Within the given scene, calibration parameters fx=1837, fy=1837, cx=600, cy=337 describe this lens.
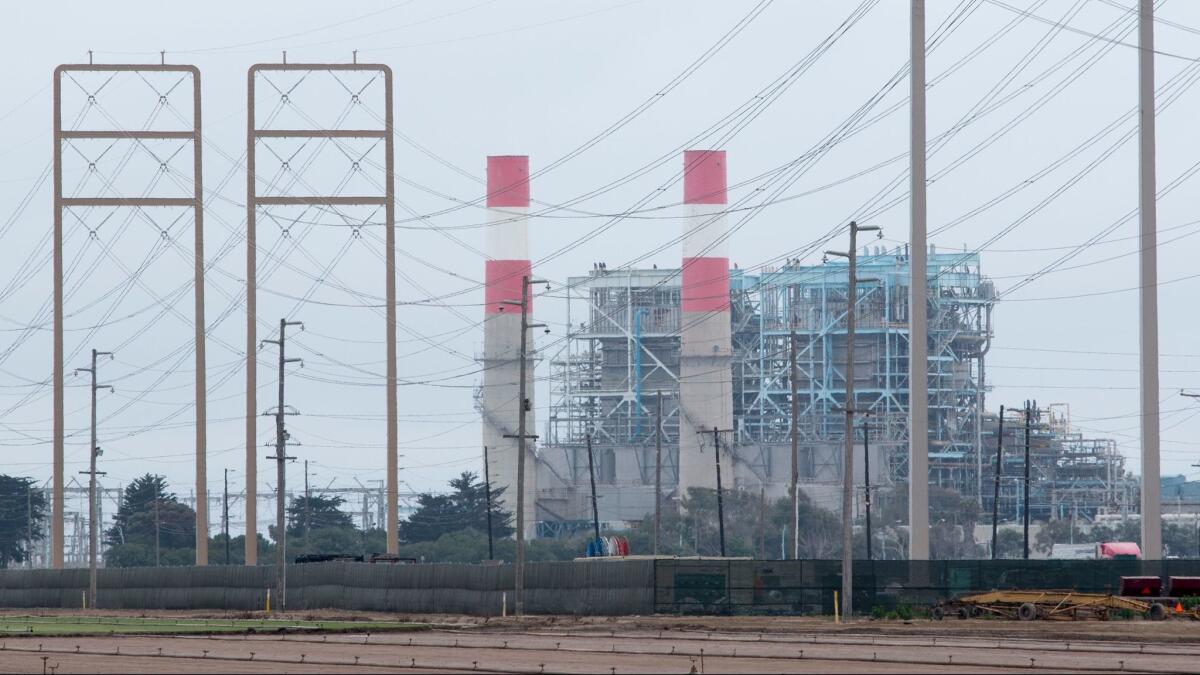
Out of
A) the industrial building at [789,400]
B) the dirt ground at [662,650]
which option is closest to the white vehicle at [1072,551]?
the industrial building at [789,400]

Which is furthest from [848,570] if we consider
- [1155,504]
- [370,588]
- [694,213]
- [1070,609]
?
[694,213]

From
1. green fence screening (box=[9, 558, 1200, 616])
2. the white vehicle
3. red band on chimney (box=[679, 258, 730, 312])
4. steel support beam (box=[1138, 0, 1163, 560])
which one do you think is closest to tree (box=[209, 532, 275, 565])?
red band on chimney (box=[679, 258, 730, 312])

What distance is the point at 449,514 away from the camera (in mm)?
137000

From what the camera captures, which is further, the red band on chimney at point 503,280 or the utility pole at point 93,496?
the red band on chimney at point 503,280

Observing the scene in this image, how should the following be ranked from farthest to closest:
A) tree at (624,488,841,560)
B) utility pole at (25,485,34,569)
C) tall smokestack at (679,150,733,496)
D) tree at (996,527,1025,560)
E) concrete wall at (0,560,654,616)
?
tree at (996,527,1025,560) < tree at (624,488,841,560) < tall smokestack at (679,150,733,496) < utility pole at (25,485,34,569) < concrete wall at (0,560,654,616)

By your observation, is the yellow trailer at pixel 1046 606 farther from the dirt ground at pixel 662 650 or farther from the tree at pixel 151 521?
the tree at pixel 151 521

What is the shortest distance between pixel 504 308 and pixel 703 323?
1349 centimetres

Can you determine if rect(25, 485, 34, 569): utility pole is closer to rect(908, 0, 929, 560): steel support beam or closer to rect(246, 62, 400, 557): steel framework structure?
rect(246, 62, 400, 557): steel framework structure

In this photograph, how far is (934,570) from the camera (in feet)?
170

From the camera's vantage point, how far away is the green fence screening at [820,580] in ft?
172

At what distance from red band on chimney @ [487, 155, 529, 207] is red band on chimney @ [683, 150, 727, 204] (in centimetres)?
1078

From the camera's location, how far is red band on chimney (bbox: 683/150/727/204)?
11975 centimetres

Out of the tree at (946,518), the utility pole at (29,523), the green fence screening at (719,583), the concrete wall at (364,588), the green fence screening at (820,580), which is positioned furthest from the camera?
the tree at (946,518)

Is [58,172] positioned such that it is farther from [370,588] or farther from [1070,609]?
[1070,609]
